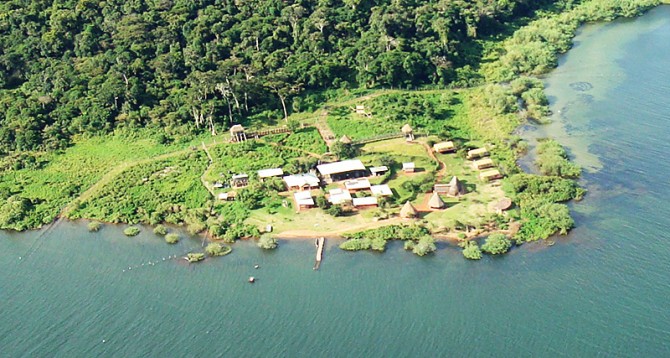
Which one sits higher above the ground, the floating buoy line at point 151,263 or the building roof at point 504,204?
the floating buoy line at point 151,263

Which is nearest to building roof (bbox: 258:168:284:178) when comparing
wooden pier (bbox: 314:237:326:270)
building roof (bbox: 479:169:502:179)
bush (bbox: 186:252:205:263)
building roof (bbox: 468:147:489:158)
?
wooden pier (bbox: 314:237:326:270)

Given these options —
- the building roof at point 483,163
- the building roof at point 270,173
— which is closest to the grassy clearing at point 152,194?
the building roof at point 270,173

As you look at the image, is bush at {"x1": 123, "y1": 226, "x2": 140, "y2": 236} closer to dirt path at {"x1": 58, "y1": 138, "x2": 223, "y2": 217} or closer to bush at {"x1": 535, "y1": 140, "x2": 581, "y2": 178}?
dirt path at {"x1": 58, "y1": 138, "x2": 223, "y2": 217}

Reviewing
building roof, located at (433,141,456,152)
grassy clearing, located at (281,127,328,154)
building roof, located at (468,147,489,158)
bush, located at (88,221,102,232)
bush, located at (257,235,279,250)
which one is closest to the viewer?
bush, located at (257,235,279,250)

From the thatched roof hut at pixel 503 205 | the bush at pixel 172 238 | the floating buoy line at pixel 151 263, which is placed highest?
the bush at pixel 172 238

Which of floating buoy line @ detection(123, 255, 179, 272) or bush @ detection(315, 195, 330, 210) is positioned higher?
bush @ detection(315, 195, 330, 210)

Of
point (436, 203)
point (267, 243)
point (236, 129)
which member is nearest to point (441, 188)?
point (436, 203)

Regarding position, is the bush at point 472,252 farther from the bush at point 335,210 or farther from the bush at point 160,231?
the bush at point 160,231

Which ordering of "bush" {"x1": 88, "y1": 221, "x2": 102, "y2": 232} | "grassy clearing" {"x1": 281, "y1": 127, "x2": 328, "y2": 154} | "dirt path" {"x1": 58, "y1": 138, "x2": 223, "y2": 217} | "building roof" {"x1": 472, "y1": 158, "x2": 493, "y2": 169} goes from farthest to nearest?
"grassy clearing" {"x1": 281, "y1": 127, "x2": 328, "y2": 154} < "building roof" {"x1": 472, "y1": 158, "x2": 493, "y2": 169} < "dirt path" {"x1": 58, "y1": 138, "x2": 223, "y2": 217} < "bush" {"x1": 88, "y1": 221, "x2": 102, "y2": 232}
